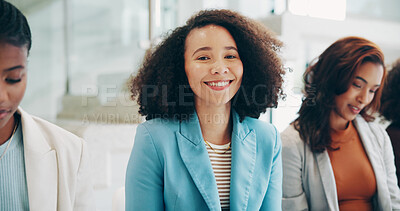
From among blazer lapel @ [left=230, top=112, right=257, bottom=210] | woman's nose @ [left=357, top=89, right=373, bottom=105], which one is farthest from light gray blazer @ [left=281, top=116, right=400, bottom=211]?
blazer lapel @ [left=230, top=112, right=257, bottom=210]

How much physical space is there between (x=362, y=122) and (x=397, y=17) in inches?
52.3

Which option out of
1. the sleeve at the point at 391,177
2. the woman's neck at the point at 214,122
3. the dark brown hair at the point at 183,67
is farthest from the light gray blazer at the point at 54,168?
the sleeve at the point at 391,177

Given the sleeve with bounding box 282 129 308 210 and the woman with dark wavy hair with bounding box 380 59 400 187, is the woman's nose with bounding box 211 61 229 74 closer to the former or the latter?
the sleeve with bounding box 282 129 308 210

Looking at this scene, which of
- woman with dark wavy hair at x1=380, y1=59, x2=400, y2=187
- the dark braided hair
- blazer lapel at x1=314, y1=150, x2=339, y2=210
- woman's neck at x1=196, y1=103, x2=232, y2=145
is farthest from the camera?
woman with dark wavy hair at x1=380, y1=59, x2=400, y2=187

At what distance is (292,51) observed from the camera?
1.76 metres

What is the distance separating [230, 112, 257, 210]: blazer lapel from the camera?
1104 millimetres

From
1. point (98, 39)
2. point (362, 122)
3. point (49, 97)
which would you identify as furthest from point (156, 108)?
point (362, 122)

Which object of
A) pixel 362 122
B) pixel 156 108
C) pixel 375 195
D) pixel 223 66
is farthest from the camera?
pixel 362 122

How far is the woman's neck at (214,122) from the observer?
1175mm

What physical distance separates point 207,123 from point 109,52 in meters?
0.76

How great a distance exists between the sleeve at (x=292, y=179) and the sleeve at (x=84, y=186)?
0.87m

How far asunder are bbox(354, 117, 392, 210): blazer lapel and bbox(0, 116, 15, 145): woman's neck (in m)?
1.49

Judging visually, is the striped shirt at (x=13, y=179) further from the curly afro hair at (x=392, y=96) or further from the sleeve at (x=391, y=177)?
the curly afro hair at (x=392, y=96)

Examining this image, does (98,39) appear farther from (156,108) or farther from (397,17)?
Answer: (397,17)
